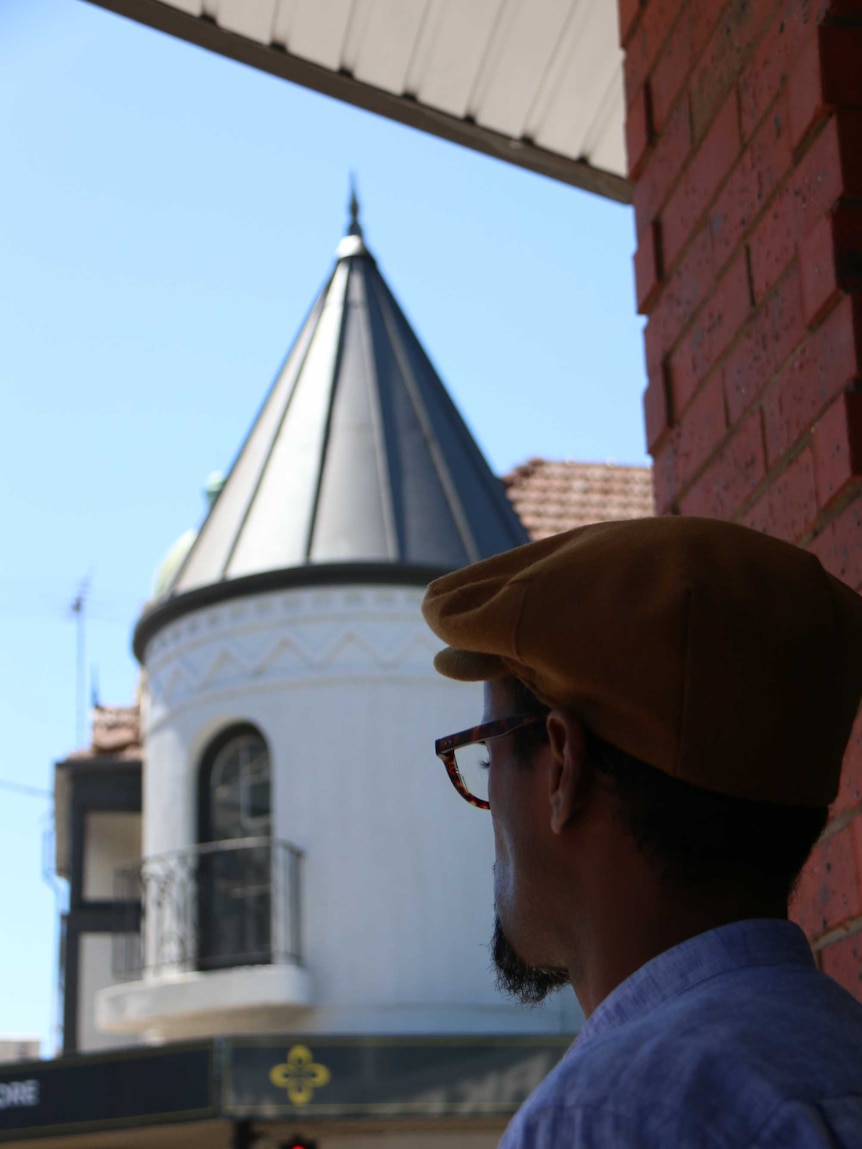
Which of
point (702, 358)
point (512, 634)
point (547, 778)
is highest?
point (702, 358)

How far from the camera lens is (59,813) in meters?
19.9

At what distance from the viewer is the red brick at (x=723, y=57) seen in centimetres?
274

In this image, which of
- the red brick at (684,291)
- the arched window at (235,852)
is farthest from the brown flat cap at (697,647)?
the arched window at (235,852)

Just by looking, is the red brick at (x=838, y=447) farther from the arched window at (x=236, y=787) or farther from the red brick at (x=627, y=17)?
the arched window at (x=236, y=787)

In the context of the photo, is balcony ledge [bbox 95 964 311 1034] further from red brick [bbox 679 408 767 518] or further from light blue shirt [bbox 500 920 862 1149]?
light blue shirt [bbox 500 920 862 1149]

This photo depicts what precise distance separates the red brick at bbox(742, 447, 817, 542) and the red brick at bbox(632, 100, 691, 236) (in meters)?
0.75

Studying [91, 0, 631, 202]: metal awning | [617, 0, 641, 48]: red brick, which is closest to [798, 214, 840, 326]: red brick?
[617, 0, 641, 48]: red brick

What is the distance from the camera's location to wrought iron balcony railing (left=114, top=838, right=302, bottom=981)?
14758mm

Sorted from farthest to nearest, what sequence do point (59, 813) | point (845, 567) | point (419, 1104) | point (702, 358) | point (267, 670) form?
point (59, 813) < point (267, 670) < point (419, 1104) < point (702, 358) < point (845, 567)

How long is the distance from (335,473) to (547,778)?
586 inches

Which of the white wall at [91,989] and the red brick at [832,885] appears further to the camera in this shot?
the white wall at [91,989]

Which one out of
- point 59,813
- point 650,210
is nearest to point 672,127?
point 650,210

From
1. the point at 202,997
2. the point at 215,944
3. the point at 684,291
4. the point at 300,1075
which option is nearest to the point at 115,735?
the point at 215,944

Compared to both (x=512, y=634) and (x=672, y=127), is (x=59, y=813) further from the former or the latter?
(x=512, y=634)
